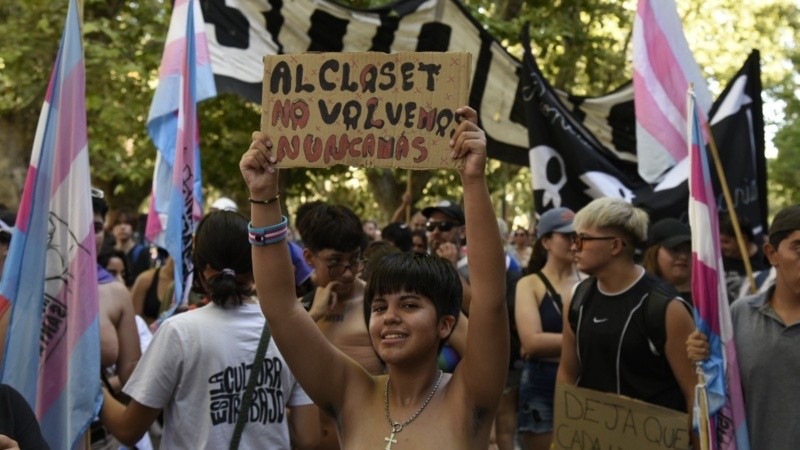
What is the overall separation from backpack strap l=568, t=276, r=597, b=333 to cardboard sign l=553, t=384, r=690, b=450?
34 centimetres

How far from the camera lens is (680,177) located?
26.3ft

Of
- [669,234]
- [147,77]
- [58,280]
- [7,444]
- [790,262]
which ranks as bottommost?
[7,444]

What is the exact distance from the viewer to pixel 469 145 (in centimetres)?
323

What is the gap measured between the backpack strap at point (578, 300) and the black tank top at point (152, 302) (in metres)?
3.30

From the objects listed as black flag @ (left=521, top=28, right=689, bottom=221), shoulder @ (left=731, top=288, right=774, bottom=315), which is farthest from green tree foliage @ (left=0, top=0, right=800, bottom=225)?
shoulder @ (left=731, top=288, right=774, bottom=315)

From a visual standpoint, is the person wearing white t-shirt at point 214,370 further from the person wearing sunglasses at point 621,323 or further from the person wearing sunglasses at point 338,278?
the person wearing sunglasses at point 621,323

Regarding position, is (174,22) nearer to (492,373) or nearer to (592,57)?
(492,373)

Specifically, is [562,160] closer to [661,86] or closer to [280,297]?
[661,86]

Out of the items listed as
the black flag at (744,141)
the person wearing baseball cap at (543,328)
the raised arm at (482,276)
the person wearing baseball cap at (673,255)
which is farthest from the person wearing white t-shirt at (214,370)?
the black flag at (744,141)

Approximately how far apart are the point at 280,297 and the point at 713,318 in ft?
7.49

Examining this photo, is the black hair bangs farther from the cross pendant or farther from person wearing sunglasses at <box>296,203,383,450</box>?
person wearing sunglasses at <box>296,203,383,450</box>

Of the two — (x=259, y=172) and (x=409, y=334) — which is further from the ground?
(x=259, y=172)

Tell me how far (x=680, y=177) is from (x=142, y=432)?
15.7 ft

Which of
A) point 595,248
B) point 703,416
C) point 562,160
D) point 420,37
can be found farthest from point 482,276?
point 420,37
